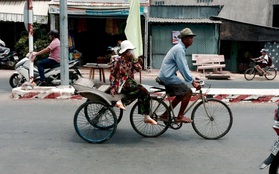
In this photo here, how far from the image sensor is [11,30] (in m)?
19.7

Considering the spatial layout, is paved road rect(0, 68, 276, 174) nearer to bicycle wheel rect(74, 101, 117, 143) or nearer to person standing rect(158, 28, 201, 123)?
bicycle wheel rect(74, 101, 117, 143)

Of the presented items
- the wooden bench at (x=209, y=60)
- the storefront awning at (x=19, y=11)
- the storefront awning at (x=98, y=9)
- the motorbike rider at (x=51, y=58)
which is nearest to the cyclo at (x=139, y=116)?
the motorbike rider at (x=51, y=58)

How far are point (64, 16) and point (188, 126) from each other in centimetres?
491

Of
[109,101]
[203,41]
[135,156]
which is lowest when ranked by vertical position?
[135,156]

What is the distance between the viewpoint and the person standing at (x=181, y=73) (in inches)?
238

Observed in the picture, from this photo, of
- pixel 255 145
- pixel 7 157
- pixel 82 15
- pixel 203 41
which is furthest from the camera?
pixel 203 41

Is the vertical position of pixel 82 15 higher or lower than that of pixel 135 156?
higher

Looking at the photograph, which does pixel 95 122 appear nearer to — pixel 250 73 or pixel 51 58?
pixel 51 58

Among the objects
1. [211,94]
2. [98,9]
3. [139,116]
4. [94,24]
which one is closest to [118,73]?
[139,116]

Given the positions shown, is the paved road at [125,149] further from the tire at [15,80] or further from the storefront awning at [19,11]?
the storefront awning at [19,11]

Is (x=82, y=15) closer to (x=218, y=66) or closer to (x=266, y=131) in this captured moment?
(x=218, y=66)

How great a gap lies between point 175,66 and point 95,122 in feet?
5.37

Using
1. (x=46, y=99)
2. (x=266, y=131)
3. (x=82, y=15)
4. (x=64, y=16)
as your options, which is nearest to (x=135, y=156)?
(x=266, y=131)

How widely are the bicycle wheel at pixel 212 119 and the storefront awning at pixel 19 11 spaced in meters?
12.8
